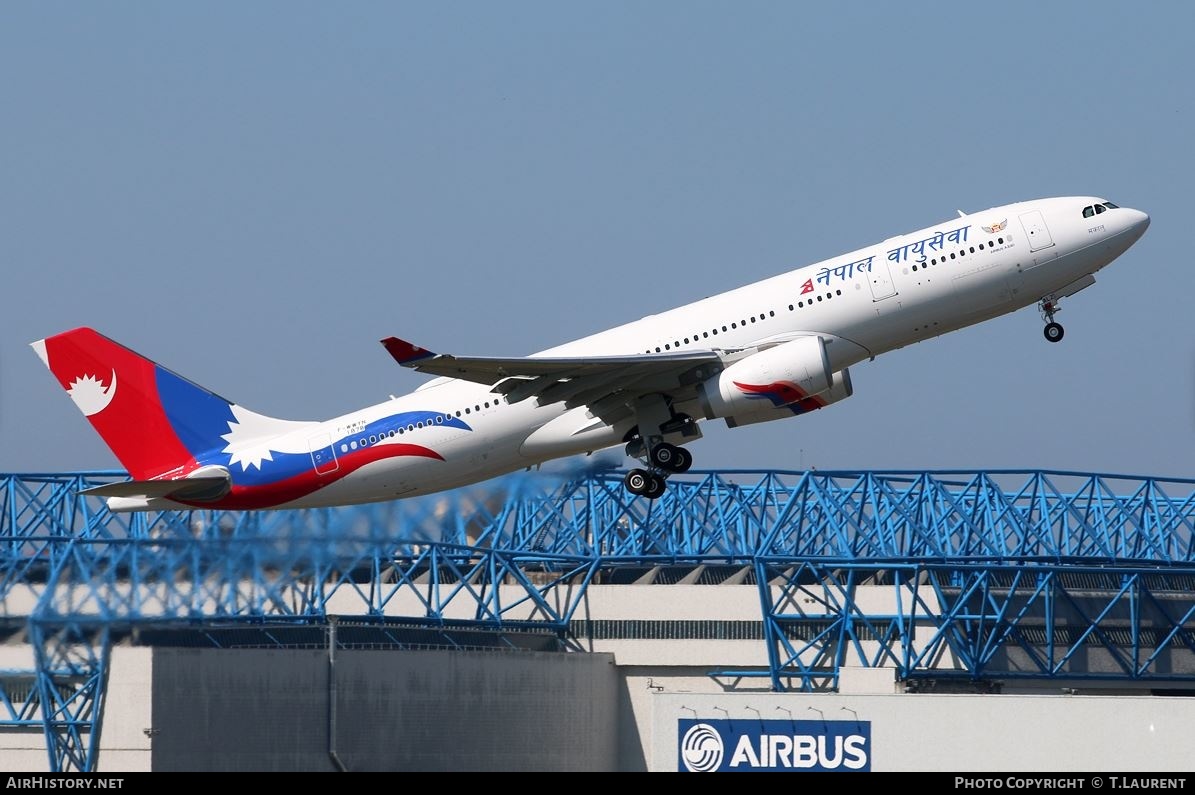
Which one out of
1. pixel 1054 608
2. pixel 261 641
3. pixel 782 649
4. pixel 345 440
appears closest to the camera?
pixel 345 440

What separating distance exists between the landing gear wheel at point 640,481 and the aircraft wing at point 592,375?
154 centimetres

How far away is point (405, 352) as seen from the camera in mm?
40844

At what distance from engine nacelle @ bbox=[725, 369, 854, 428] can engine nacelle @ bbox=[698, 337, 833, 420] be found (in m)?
0.14

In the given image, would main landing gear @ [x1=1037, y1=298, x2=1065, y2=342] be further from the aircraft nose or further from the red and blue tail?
the red and blue tail

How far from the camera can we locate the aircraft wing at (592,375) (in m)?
42.6

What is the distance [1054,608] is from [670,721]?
71.5ft

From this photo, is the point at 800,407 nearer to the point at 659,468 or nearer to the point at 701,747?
the point at 659,468

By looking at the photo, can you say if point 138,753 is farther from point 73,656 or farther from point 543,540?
point 543,540

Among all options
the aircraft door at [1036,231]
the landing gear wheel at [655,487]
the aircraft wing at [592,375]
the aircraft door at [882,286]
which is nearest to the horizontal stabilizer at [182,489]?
the aircraft wing at [592,375]

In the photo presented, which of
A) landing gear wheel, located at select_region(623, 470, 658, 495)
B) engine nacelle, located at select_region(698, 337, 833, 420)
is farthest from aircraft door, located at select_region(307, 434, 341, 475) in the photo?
engine nacelle, located at select_region(698, 337, 833, 420)

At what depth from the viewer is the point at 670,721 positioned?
6688 cm

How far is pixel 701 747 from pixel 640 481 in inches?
A: 904

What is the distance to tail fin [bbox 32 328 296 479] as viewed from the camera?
159ft
